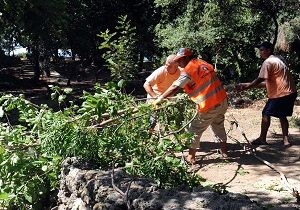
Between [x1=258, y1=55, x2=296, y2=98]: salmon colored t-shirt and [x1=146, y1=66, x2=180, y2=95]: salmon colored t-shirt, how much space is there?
130 cm

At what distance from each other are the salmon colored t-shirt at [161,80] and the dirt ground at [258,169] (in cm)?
114

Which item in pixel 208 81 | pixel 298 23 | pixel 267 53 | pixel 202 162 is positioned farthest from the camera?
pixel 298 23

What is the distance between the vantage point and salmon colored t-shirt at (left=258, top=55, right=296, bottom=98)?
6930 mm

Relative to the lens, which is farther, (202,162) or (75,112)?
(202,162)

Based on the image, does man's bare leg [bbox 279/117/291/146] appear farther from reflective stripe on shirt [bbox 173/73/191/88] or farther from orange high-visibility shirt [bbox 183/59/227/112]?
reflective stripe on shirt [bbox 173/73/191/88]

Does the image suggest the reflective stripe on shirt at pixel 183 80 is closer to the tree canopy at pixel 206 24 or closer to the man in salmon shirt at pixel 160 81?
the man in salmon shirt at pixel 160 81

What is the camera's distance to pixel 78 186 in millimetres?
4328

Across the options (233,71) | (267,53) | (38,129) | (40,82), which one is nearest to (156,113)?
(38,129)

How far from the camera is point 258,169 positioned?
606cm

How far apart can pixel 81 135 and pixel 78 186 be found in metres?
0.58

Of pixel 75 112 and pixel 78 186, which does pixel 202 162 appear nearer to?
pixel 75 112

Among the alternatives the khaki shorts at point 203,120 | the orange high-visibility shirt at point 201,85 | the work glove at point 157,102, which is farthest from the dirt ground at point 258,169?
the work glove at point 157,102

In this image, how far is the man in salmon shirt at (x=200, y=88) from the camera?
5.96m

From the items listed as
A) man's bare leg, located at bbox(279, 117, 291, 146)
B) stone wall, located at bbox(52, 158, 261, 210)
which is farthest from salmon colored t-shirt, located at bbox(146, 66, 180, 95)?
stone wall, located at bbox(52, 158, 261, 210)
